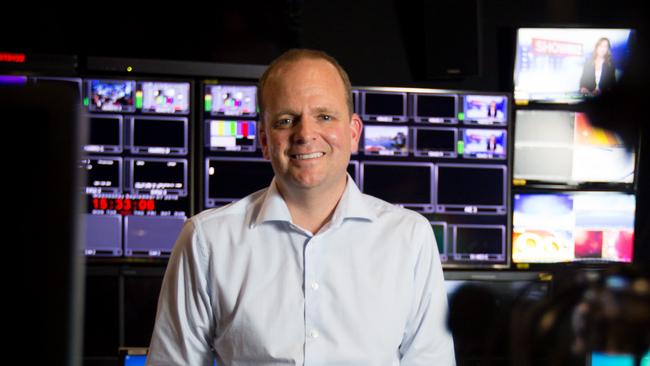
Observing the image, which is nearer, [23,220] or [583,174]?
[23,220]

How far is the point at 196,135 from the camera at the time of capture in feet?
12.8

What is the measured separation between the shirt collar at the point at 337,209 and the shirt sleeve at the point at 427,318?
140mm

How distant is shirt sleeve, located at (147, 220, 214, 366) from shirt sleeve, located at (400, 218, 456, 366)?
45 centimetres

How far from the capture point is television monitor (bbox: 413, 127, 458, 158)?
158 inches

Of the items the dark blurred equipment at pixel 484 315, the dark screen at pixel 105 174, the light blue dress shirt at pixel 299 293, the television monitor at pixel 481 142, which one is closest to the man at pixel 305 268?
the light blue dress shirt at pixel 299 293

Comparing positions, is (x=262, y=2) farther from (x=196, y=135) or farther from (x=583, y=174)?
(x=583, y=174)

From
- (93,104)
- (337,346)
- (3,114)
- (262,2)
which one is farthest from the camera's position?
(262,2)

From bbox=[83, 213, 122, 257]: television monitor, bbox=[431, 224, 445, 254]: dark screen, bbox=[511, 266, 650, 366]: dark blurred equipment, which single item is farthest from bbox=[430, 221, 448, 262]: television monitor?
bbox=[511, 266, 650, 366]: dark blurred equipment

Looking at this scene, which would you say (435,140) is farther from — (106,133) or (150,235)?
(106,133)

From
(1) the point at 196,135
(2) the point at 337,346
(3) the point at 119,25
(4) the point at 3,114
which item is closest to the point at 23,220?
(4) the point at 3,114

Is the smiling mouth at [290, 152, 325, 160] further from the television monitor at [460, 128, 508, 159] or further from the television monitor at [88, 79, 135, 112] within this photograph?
the television monitor at [460, 128, 508, 159]

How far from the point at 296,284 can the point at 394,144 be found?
224cm

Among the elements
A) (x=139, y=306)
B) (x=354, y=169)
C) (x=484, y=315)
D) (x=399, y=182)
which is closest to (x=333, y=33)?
(x=354, y=169)

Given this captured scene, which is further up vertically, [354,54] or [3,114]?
[354,54]
